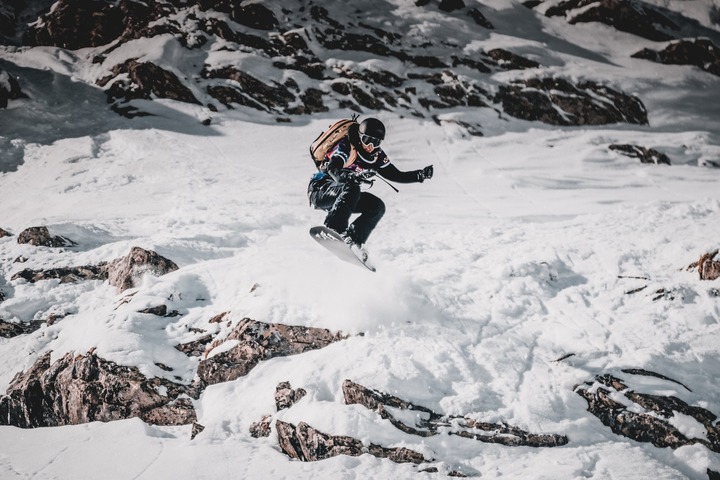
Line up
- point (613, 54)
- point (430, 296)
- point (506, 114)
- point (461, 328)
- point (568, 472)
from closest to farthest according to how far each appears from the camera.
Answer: point (568, 472) < point (461, 328) < point (430, 296) < point (506, 114) < point (613, 54)

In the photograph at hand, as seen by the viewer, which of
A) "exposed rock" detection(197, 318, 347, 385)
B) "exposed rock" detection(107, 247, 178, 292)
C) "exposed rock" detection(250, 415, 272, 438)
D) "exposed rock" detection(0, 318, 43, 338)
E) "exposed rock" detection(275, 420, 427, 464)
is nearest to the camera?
"exposed rock" detection(275, 420, 427, 464)

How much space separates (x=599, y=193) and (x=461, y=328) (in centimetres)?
1321

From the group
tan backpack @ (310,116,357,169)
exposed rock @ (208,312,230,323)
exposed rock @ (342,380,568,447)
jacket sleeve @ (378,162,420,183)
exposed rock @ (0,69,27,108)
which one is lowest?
exposed rock @ (0,69,27,108)

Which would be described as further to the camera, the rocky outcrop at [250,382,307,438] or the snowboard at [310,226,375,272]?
the snowboard at [310,226,375,272]

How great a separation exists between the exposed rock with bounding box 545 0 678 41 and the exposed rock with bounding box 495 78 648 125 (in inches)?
612

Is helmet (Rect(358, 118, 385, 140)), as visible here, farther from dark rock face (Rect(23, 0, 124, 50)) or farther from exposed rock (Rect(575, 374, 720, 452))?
dark rock face (Rect(23, 0, 124, 50))

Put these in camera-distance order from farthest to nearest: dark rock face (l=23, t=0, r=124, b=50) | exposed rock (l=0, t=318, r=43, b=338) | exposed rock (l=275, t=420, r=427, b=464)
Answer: dark rock face (l=23, t=0, r=124, b=50) → exposed rock (l=0, t=318, r=43, b=338) → exposed rock (l=275, t=420, r=427, b=464)

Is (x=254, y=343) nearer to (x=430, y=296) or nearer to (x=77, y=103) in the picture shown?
(x=430, y=296)

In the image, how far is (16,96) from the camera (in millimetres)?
22859

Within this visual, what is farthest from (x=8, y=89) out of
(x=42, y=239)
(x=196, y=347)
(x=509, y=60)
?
(x=509, y=60)

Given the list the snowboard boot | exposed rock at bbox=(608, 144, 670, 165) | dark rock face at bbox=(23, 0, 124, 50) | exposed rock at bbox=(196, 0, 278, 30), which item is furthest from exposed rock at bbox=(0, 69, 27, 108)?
exposed rock at bbox=(608, 144, 670, 165)

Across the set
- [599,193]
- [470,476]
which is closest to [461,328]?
[470,476]

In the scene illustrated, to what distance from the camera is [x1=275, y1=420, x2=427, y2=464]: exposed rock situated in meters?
4.55

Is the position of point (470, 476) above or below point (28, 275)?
above
